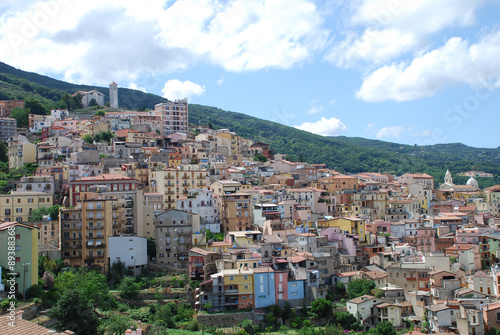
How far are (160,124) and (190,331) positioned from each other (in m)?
50.8

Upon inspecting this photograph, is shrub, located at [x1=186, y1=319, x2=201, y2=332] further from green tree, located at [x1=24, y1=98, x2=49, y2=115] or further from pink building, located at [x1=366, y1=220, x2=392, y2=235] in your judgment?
green tree, located at [x1=24, y1=98, x2=49, y2=115]

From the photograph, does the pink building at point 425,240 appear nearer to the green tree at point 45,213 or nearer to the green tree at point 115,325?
the green tree at point 115,325

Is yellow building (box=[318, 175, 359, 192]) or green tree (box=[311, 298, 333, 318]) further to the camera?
yellow building (box=[318, 175, 359, 192])

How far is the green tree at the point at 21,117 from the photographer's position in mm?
76438

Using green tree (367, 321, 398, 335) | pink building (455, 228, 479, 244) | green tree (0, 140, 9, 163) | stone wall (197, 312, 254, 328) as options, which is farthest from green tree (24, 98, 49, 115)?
green tree (367, 321, 398, 335)

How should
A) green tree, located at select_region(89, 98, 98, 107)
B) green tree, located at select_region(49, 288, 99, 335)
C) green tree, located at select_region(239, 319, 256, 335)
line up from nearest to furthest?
green tree, located at select_region(49, 288, 99, 335) < green tree, located at select_region(239, 319, 256, 335) < green tree, located at select_region(89, 98, 98, 107)

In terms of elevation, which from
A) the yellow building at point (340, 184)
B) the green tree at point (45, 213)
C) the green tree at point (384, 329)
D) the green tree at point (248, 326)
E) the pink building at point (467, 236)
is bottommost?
the green tree at point (384, 329)

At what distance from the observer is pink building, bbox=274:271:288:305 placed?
117 feet

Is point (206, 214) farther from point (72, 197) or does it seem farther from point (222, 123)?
point (222, 123)

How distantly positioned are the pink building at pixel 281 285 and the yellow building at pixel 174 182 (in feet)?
46.5

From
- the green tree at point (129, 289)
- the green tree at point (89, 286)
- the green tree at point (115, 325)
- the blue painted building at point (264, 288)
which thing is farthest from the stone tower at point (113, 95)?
the green tree at point (115, 325)

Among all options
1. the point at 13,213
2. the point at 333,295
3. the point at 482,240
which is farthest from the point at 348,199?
the point at 13,213

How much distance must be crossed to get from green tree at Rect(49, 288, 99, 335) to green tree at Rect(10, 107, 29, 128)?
55070mm

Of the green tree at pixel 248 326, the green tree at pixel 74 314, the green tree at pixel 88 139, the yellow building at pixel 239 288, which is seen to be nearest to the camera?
the green tree at pixel 74 314
